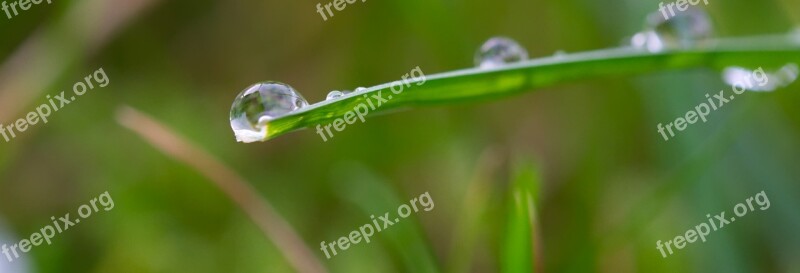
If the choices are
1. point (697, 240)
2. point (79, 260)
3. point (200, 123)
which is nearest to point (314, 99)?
point (200, 123)

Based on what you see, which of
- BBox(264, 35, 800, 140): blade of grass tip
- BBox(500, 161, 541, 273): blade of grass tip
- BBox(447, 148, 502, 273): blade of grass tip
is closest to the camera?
BBox(264, 35, 800, 140): blade of grass tip

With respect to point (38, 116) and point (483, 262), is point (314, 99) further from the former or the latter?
point (483, 262)

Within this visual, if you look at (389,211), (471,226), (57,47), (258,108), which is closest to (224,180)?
(389,211)

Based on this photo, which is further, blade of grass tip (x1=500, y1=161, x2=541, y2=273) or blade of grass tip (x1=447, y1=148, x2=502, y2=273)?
blade of grass tip (x1=447, y1=148, x2=502, y2=273)

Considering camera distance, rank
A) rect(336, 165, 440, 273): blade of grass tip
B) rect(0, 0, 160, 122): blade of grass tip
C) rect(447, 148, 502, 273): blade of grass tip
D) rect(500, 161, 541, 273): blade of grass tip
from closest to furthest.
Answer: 1. rect(500, 161, 541, 273): blade of grass tip
2. rect(336, 165, 440, 273): blade of grass tip
3. rect(447, 148, 502, 273): blade of grass tip
4. rect(0, 0, 160, 122): blade of grass tip

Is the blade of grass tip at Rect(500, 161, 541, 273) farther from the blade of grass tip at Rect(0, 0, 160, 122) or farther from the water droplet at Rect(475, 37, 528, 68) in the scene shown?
the blade of grass tip at Rect(0, 0, 160, 122)

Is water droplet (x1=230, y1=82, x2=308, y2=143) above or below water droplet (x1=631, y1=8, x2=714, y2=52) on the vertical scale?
above

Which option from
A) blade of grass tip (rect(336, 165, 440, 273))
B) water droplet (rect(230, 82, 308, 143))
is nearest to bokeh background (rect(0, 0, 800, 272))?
blade of grass tip (rect(336, 165, 440, 273))
